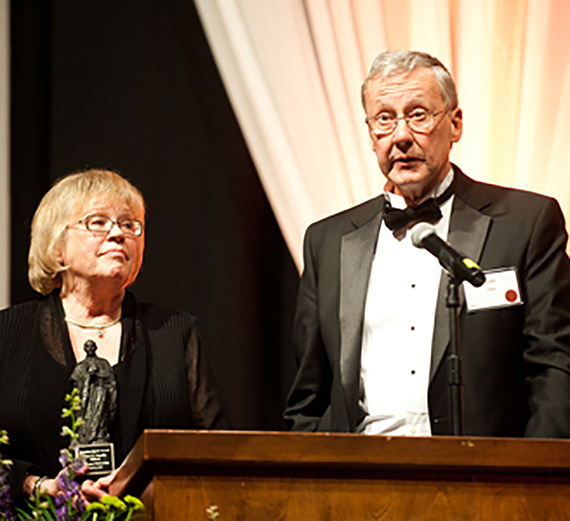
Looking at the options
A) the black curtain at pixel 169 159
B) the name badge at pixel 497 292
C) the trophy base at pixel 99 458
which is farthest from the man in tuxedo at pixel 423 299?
the black curtain at pixel 169 159

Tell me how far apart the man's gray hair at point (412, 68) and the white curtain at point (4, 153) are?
1.75 meters

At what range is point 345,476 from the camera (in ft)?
5.60

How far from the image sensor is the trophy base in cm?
258

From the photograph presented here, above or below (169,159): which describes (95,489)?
below

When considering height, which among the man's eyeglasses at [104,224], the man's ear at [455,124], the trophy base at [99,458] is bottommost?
the trophy base at [99,458]

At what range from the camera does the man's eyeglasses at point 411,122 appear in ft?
8.87

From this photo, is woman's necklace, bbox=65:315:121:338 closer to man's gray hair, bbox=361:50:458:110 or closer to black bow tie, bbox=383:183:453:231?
black bow tie, bbox=383:183:453:231

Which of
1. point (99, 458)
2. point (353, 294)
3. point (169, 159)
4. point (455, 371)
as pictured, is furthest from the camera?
point (169, 159)

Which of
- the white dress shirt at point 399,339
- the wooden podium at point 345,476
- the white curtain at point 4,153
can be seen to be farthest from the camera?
the white curtain at point 4,153

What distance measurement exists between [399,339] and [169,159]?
1.69m

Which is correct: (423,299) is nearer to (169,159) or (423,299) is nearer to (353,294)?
(353,294)

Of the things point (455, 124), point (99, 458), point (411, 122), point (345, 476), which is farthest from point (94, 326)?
point (345, 476)

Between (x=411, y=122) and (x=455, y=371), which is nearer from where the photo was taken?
(x=455, y=371)

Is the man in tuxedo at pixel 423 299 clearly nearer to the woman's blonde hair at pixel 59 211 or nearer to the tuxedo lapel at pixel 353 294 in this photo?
the tuxedo lapel at pixel 353 294
